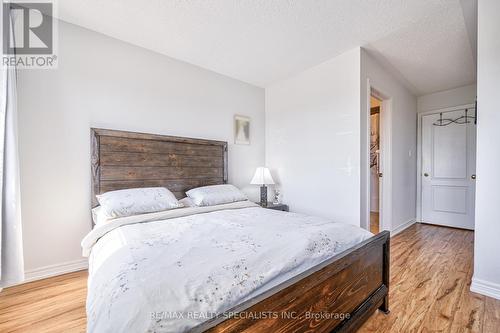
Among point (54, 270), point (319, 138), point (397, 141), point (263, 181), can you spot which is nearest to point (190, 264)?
point (54, 270)

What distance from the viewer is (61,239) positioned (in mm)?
2221

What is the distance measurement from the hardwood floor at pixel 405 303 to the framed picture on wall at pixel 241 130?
2474mm

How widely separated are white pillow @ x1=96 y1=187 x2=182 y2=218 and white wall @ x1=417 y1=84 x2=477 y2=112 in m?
4.81

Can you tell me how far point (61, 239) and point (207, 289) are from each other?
2.18 meters

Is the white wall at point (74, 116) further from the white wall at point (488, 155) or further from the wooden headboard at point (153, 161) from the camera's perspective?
the white wall at point (488, 155)

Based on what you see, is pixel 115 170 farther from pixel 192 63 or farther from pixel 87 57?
pixel 192 63

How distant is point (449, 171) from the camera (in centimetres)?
401

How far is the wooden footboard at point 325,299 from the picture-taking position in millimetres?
802

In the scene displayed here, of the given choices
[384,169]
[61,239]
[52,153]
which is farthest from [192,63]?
[384,169]

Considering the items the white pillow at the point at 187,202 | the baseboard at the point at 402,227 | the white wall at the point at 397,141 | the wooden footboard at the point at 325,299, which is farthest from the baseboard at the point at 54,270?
the baseboard at the point at 402,227

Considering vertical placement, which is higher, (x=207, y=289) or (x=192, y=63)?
(x=192, y=63)

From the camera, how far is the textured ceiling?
202cm

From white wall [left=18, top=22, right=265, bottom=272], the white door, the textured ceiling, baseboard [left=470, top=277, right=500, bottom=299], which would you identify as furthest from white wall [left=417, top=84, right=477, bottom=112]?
→ white wall [left=18, top=22, right=265, bottom=272]

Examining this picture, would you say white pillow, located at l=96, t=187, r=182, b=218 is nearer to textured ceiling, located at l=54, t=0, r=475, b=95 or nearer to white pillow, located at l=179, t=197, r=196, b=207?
white pillow, located at l=179, t=197, r=196, b=207
